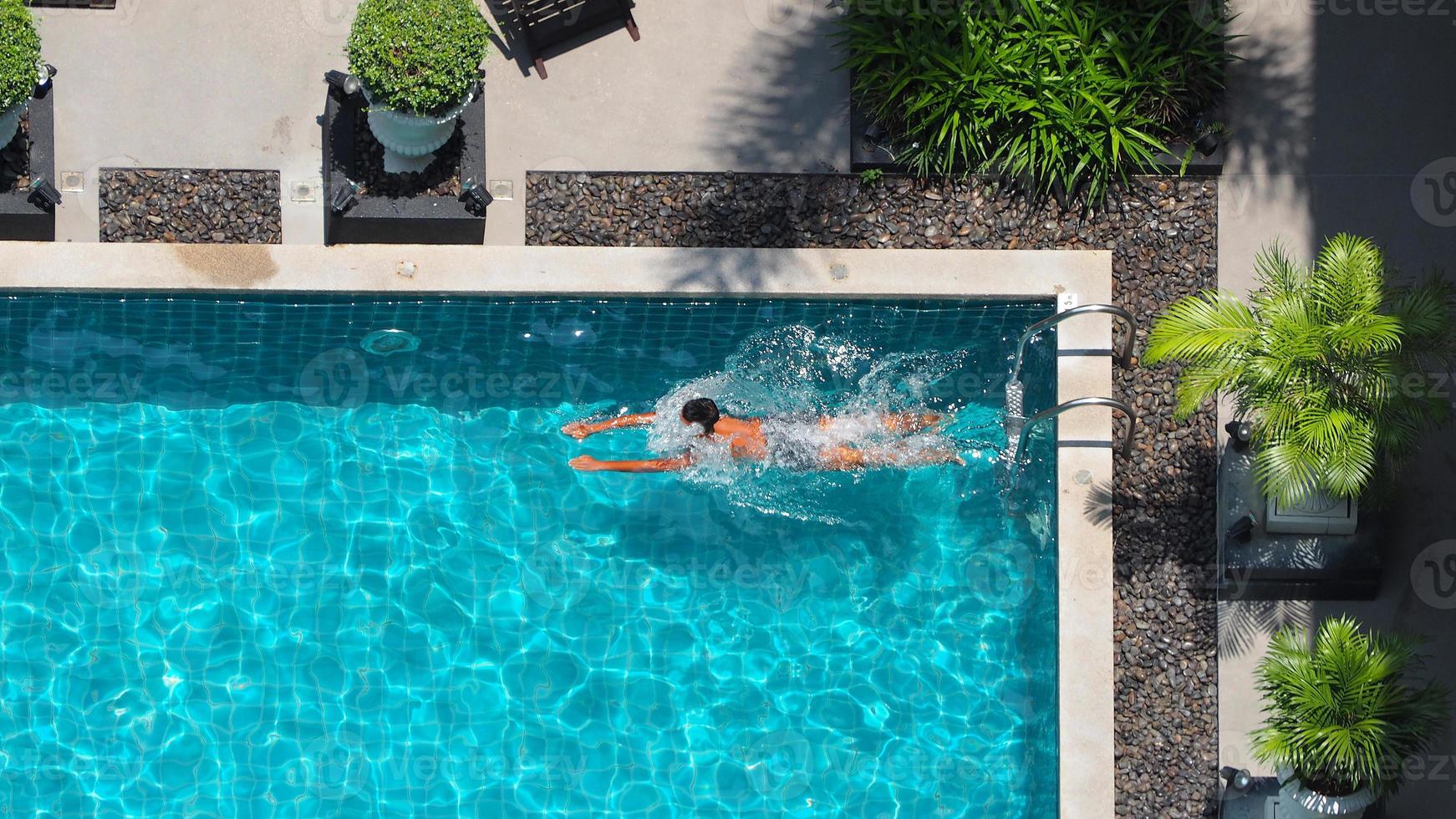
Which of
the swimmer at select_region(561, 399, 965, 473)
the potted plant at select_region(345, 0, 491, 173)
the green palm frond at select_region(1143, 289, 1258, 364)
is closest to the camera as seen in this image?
the green palm frond at select_region(1143, 289, 1258, 364)

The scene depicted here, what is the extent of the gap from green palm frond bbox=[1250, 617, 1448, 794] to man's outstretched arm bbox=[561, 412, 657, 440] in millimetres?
4166

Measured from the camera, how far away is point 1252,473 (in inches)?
342

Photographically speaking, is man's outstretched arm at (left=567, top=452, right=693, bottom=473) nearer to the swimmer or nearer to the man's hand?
the swimmer

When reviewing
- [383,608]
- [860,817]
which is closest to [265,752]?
[383,608]

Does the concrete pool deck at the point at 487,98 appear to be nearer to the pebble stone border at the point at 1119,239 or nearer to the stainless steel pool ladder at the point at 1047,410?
the pebble stone border at the point at 1119,239

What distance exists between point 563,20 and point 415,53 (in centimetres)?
128

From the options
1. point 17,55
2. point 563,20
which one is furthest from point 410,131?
point 17,55

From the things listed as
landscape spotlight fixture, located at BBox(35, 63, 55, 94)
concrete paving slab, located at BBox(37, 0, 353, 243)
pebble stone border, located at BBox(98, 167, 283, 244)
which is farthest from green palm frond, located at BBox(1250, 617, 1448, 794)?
landscape spotlight fixture, located at BBox(35, 63, 55, 94)

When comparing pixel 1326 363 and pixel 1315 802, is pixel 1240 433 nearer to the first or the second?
pixel 1326 363

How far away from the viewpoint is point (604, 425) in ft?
30.5

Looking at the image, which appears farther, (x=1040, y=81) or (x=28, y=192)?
(x=1040, y=81)

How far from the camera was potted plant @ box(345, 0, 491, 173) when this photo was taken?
8.16 m

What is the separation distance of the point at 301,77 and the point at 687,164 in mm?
2602

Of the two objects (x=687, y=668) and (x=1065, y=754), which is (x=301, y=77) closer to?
(x=687, y=668)
